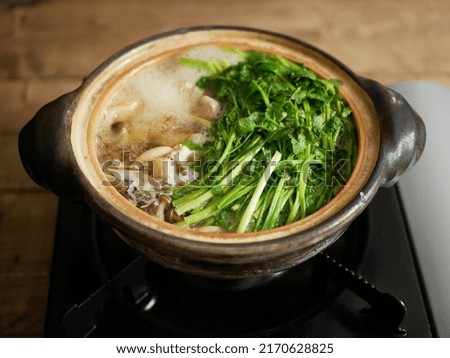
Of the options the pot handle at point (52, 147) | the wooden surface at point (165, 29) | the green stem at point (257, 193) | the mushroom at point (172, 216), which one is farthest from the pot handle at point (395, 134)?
the wooden surface at point (165, 29)

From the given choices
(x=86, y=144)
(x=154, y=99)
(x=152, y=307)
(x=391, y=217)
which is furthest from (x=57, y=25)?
(x=391, y=217)

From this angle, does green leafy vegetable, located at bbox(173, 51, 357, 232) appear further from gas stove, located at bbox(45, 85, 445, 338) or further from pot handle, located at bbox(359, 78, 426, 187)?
gas stove, located at bbox(45, 85, 445, 338)

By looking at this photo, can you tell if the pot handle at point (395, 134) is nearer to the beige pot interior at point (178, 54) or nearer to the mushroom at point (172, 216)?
the beige pot interior at point (178, 54)

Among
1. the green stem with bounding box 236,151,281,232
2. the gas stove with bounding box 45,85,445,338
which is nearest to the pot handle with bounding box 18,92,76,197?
the gas stove with bounding box 45,85,445,338

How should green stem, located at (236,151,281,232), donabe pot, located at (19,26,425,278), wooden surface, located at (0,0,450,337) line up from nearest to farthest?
donabe pot, located at (19,26,425,278), green stem, located at (236,151,281,232), wooden surface, located at (0,0,450,337)

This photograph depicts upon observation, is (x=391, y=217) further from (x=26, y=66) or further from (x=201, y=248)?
(x=26, y=66)

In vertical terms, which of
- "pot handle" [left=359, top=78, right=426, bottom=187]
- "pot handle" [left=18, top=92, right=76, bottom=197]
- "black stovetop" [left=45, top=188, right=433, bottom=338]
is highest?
"pot handle" [left=359, top=78, right=426, bottom=187]

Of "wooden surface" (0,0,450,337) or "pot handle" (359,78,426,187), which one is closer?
"pot handle" (359,78,426,187)
